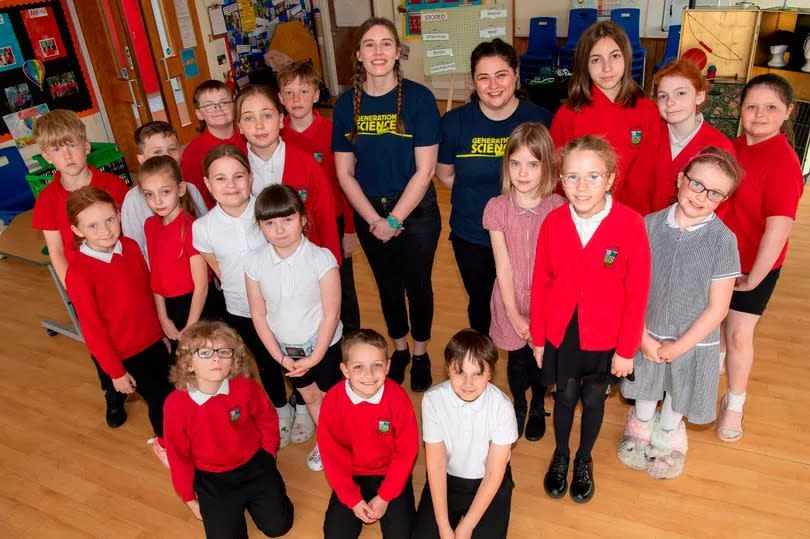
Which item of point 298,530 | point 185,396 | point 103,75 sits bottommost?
point 298,530

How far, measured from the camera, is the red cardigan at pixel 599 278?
1977mm

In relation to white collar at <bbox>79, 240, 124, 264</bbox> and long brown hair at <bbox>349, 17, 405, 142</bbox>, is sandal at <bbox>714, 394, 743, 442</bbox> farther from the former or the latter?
white collar at <bbox>79, 240, 124, 264</bbox>

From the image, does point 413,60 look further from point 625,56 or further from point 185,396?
point 185,396

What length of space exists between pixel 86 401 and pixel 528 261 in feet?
7.97

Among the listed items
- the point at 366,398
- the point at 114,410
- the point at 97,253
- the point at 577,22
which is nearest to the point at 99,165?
the point at 114,410

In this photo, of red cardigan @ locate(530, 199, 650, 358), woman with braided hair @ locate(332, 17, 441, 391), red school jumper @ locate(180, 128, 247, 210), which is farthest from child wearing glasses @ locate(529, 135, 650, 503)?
red school jumper @ locate(180, 128, 247, 210)

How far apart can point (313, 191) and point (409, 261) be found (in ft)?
1.79

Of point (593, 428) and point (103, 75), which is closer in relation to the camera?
point (593, 428)

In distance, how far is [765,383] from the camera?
2.89 meters

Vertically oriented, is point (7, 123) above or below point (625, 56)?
below

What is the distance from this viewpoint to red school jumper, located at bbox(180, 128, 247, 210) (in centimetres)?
277

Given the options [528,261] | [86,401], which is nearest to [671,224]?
[528,261]

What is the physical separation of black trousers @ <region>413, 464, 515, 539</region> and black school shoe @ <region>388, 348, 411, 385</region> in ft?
2.91

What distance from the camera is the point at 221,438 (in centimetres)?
228
